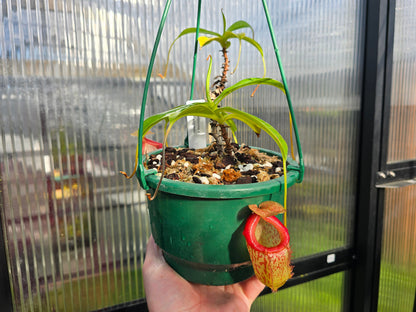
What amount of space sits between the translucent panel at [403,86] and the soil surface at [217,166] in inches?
44.1

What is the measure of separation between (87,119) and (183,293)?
63cm

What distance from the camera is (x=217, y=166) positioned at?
553 mm

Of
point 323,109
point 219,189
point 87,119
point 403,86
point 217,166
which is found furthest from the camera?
point 403,86

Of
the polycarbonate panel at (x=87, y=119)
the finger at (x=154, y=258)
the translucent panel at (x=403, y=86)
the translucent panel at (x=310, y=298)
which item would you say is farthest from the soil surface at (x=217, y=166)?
the translucent panel at (x=403, y=86)

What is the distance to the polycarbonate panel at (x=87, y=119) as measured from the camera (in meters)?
0.84

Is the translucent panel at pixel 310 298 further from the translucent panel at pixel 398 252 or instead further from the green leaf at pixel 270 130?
the green leaf at pixel 270 130

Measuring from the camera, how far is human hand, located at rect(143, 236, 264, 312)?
1.80 feet

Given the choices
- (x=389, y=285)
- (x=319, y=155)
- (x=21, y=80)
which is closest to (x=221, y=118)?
(x=21, y=80)

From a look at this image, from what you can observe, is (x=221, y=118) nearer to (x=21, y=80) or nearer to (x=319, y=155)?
(x=21, y=80)

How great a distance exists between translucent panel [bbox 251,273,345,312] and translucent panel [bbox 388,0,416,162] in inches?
27.4

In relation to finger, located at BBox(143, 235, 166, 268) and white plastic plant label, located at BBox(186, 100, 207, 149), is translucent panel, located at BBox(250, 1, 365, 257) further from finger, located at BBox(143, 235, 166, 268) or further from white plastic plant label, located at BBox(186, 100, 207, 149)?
finger, located at BBox(143, 235, 166, 268)

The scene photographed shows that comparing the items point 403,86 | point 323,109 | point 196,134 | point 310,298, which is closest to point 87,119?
point 196,134

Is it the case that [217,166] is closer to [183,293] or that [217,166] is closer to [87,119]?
[183,293]

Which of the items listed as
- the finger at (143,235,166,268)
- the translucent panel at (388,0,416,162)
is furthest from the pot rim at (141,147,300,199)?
the translucent panel at (388,0,416,162)
